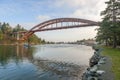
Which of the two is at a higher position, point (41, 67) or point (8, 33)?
point (8, 33)

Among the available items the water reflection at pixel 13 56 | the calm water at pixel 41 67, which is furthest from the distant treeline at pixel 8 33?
the calm water at pixel 41 67

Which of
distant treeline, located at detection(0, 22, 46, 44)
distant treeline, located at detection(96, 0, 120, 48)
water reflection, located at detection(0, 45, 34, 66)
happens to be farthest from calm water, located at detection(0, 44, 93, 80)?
distant treeline, located at detection(0, 22, 46, 44)

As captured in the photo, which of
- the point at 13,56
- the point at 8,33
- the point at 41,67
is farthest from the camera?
the point at 8,33

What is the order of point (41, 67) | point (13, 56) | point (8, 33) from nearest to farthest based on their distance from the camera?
point (41, 67) < point (13, 56) < point (8, 33)

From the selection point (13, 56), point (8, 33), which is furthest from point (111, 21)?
point (8, 33)

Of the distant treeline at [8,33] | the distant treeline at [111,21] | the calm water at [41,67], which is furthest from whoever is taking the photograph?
the distant treeline at [8,33]

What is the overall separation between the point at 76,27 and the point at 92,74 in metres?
66.4

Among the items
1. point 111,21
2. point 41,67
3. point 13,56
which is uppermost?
point 111,21

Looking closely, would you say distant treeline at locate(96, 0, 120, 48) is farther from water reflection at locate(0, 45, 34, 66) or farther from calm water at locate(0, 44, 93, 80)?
water reflection at locate(0, 45, 34, 66)

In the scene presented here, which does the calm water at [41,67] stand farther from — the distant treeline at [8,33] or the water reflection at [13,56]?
the distant treeline at [8,33]

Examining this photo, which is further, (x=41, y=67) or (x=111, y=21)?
(x=111, y=21)

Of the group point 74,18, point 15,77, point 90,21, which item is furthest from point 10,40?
point 15,77

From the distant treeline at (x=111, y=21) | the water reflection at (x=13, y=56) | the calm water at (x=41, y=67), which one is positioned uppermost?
the distant treeline at (x=111, y=21)

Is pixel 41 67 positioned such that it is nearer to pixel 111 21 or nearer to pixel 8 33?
pixel 111 21
